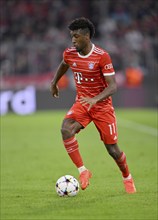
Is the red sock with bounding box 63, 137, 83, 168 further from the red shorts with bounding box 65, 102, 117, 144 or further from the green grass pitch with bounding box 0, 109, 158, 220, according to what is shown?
the green grass pitch with bounding box 0, 109, 158, 220

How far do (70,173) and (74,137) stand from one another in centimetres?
251

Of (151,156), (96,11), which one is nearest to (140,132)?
(151,156)

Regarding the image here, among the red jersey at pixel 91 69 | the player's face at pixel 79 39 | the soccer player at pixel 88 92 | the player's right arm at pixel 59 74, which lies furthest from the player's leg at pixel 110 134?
the player's face at pixel 79 39

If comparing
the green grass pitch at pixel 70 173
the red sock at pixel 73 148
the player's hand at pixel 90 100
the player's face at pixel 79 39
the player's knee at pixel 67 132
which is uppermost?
the player's face at pixel 79 39

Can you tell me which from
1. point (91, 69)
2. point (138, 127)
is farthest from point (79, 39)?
point (138, 127)

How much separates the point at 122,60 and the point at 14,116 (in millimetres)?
5357

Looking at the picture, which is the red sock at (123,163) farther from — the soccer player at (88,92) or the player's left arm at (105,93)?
the player's left arm at (105,93)

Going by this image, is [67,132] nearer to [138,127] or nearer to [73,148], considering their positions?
[73,148]

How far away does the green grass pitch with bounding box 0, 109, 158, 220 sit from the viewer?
24.3 ft

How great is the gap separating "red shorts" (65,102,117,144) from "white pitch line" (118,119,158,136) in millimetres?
9353

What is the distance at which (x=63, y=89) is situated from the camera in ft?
86.3

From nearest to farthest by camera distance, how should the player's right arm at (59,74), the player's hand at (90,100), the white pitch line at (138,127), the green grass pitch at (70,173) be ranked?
the green grass pitch at (70,173) < the player's hand at (90,100) < the player's right arm at (59,74) < the white pitch line at (138,127)

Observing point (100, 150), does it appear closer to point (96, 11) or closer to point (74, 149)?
point (74, 149)

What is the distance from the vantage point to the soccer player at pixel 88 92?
8.37 m
